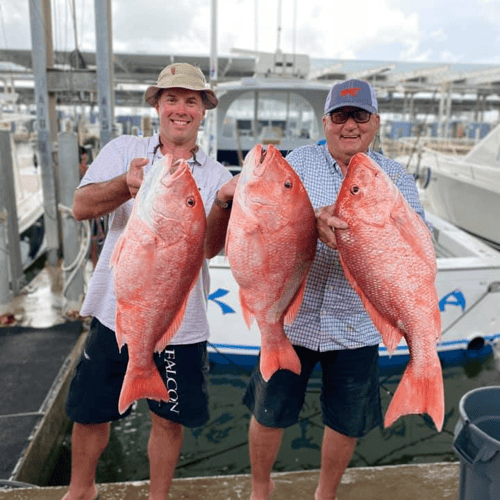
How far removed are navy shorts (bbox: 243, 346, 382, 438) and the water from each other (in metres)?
1.81

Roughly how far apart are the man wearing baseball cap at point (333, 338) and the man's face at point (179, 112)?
1.85 feet

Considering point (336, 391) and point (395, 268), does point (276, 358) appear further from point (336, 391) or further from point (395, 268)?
point (336, 391)

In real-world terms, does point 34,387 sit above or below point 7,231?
below

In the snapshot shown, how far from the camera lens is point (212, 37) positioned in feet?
22.8

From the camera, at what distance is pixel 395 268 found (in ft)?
5.70

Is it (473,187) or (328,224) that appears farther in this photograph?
(473,187)

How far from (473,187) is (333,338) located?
28.1ft

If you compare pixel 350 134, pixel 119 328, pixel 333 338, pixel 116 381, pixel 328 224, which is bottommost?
pixel 116 381

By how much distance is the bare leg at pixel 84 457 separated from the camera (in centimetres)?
241

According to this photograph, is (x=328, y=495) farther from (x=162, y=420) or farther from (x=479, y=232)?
(x=479, y=232)

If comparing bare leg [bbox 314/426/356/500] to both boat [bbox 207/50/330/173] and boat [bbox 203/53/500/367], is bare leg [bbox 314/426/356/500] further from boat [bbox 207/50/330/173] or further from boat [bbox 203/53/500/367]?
boat [bbox 207/50/330/173]

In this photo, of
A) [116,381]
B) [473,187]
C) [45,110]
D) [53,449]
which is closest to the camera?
[116,381]

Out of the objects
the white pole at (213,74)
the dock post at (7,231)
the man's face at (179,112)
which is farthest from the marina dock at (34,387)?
the white pole at (213,74)

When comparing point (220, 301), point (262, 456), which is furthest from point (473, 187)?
point (262, 456)
